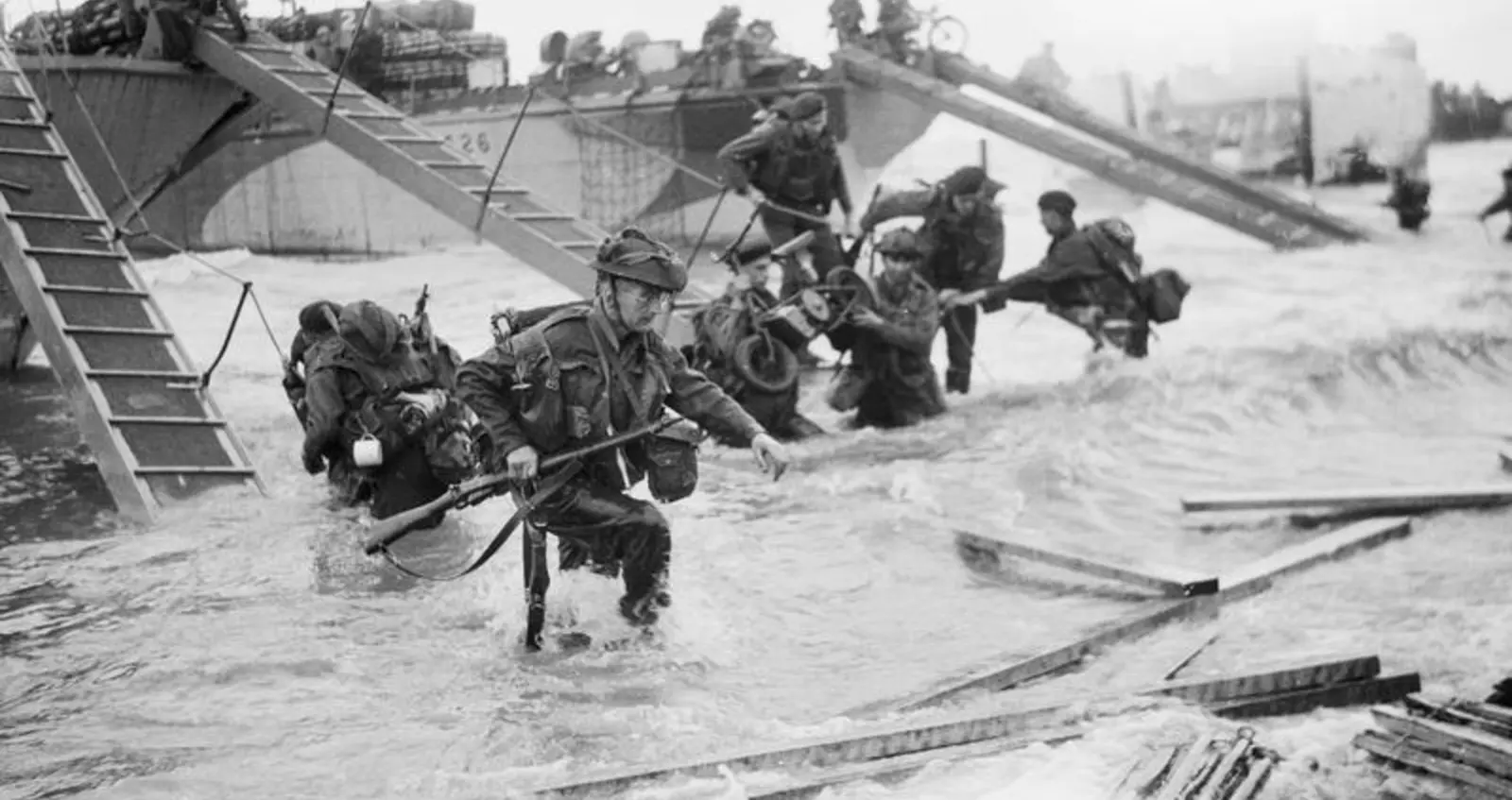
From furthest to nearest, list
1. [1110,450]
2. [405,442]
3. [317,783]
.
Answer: [1110,450] → [405,442] → [317,783]

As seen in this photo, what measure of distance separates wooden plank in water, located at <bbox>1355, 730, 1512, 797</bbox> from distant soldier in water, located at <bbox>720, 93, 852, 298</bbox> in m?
7.93

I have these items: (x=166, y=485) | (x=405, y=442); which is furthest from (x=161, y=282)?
(x=405, y=442)

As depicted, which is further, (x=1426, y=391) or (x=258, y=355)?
(x=258, y=355)

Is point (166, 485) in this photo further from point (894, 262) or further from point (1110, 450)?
point (1110, 450)

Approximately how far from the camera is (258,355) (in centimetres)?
1762

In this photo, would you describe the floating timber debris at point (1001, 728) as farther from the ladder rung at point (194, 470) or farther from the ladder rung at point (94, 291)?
the ladder rung at point (94, 291)

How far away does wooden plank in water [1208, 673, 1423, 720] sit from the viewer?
5.04 meters

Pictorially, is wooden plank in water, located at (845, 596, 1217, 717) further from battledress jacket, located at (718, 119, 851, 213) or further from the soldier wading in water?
battledress jacket, located at (718, 119, 851, 213)

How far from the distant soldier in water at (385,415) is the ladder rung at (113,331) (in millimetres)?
2477

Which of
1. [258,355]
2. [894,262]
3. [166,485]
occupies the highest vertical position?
[894,262]

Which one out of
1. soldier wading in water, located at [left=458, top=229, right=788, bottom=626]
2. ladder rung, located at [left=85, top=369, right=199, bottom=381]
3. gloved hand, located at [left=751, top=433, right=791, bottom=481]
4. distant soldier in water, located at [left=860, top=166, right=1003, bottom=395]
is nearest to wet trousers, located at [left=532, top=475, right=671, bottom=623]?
soldier wading in water, located at [left=458, top=229, right=788, bottom=626]

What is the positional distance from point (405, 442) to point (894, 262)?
152 inches

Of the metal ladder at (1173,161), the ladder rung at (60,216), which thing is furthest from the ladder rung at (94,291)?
the metal ladder at (1173,161)

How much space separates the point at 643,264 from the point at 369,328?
2.59m
